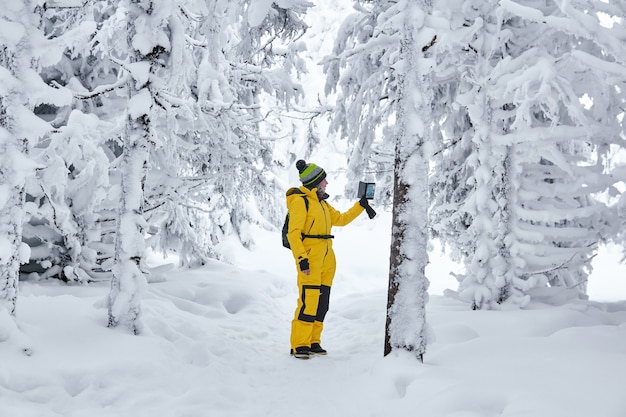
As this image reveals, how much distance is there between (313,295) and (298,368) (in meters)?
0.96

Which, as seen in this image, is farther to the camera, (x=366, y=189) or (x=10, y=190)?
(x=366, y=189)

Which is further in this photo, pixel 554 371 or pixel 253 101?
pixel 253 101

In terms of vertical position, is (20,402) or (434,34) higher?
(434,34)

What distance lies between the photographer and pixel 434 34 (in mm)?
4691

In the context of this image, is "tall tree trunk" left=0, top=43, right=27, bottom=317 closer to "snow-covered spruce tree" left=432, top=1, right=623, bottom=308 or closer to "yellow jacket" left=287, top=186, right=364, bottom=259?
"yellow jacket" left=287, top=186, right=364, bottom=259

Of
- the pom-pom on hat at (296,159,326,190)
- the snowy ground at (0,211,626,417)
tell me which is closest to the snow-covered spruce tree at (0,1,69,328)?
the snowy ground at (0,211,626,417)

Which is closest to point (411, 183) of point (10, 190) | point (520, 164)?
point (520, 164)

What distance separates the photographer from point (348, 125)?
9.49 m

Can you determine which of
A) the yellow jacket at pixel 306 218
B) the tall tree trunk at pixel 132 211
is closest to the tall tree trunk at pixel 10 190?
the tall tree trunk at pixel 132 211

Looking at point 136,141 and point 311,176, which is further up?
point 136,141

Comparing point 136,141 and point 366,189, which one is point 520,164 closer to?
point 366,189

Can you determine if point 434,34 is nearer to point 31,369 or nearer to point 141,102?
point 141,102

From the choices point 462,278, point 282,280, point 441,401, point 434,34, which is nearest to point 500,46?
point 434,34

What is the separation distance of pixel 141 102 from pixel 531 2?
213 inches
